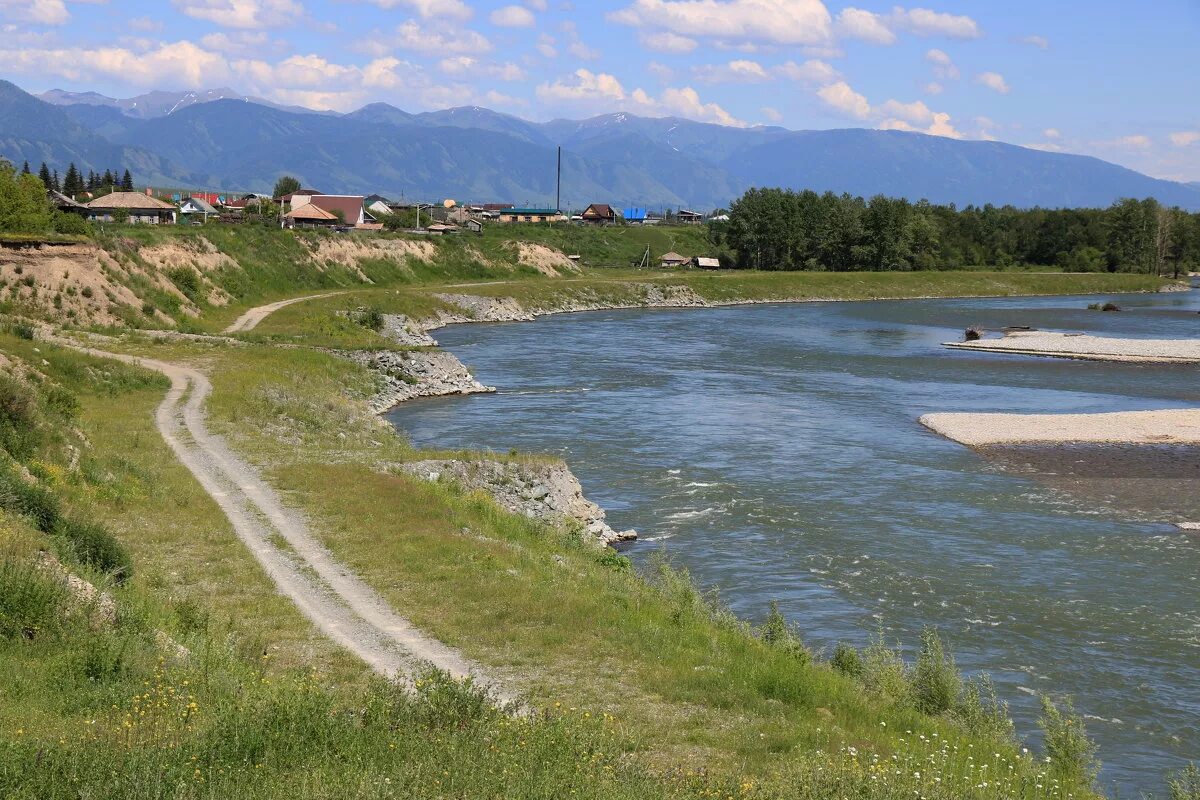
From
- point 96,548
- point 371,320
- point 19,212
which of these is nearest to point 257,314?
point 371,320

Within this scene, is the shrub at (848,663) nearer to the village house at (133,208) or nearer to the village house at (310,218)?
the village house at (133,208)

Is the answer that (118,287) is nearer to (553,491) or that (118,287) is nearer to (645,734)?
→ (553,491)

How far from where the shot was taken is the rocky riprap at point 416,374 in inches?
2277

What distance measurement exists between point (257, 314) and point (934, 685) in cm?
6659

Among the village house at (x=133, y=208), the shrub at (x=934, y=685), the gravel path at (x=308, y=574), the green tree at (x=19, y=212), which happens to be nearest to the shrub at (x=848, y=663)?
the shrub at (x=934, y=685)

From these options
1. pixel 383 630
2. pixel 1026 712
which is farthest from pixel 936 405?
pixel 383 630

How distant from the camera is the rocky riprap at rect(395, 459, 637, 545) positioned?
104 ft

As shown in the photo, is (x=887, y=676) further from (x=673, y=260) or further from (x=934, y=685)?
(x=673, y=260)

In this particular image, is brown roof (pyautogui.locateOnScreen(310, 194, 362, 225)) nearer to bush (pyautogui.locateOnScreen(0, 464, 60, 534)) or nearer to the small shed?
the small shed

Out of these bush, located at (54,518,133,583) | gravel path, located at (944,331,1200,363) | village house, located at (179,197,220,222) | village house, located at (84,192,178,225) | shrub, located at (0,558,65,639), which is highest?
village house, located at (179,197,220,222)

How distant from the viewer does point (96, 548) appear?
19781 mm

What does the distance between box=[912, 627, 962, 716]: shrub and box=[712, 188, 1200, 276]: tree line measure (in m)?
148

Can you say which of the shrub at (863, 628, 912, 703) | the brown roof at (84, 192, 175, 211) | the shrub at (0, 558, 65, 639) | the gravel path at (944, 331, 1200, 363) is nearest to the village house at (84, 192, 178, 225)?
the brown roof at (84, 192, 175, 211)

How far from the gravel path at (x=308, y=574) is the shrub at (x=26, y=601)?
4359 mm
